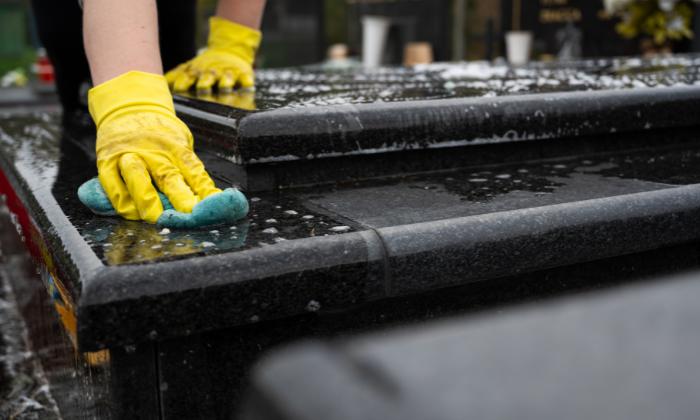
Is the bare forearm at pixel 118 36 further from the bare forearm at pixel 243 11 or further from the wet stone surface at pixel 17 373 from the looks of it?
the bare forearm at pixel 243 11

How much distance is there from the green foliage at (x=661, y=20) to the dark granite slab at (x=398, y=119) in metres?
4.91

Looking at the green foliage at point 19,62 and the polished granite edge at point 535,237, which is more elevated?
the polished granite edge at point 535,237

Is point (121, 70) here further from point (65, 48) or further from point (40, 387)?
point (65, 48)

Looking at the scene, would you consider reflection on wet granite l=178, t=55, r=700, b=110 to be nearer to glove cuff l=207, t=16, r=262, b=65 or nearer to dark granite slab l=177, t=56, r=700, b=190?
dark granite slab l=177, t=56, r=700, b=190

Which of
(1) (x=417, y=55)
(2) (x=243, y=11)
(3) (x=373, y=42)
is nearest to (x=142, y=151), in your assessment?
(2) (x=243, y=11)

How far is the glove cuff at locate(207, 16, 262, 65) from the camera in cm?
295

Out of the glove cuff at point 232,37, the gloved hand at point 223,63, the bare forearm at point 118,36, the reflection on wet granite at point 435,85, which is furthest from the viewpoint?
the glove cuff at point 232,37

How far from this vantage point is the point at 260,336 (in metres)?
1.46

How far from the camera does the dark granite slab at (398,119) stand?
6.52ft

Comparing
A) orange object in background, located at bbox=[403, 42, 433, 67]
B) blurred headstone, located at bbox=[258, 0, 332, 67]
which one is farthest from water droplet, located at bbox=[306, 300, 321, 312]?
blurred headstone, located at bbox=[258, 0, 332, 67]

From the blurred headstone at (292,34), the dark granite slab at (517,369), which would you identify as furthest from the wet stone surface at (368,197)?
the blurred headstone at (292,34)

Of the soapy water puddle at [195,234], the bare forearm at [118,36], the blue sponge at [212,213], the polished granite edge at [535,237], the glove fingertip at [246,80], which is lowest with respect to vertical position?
the polished granite edge at [535,237]

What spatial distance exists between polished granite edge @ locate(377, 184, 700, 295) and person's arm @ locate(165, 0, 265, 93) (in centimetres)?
151

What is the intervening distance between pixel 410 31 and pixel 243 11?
10655 mm
